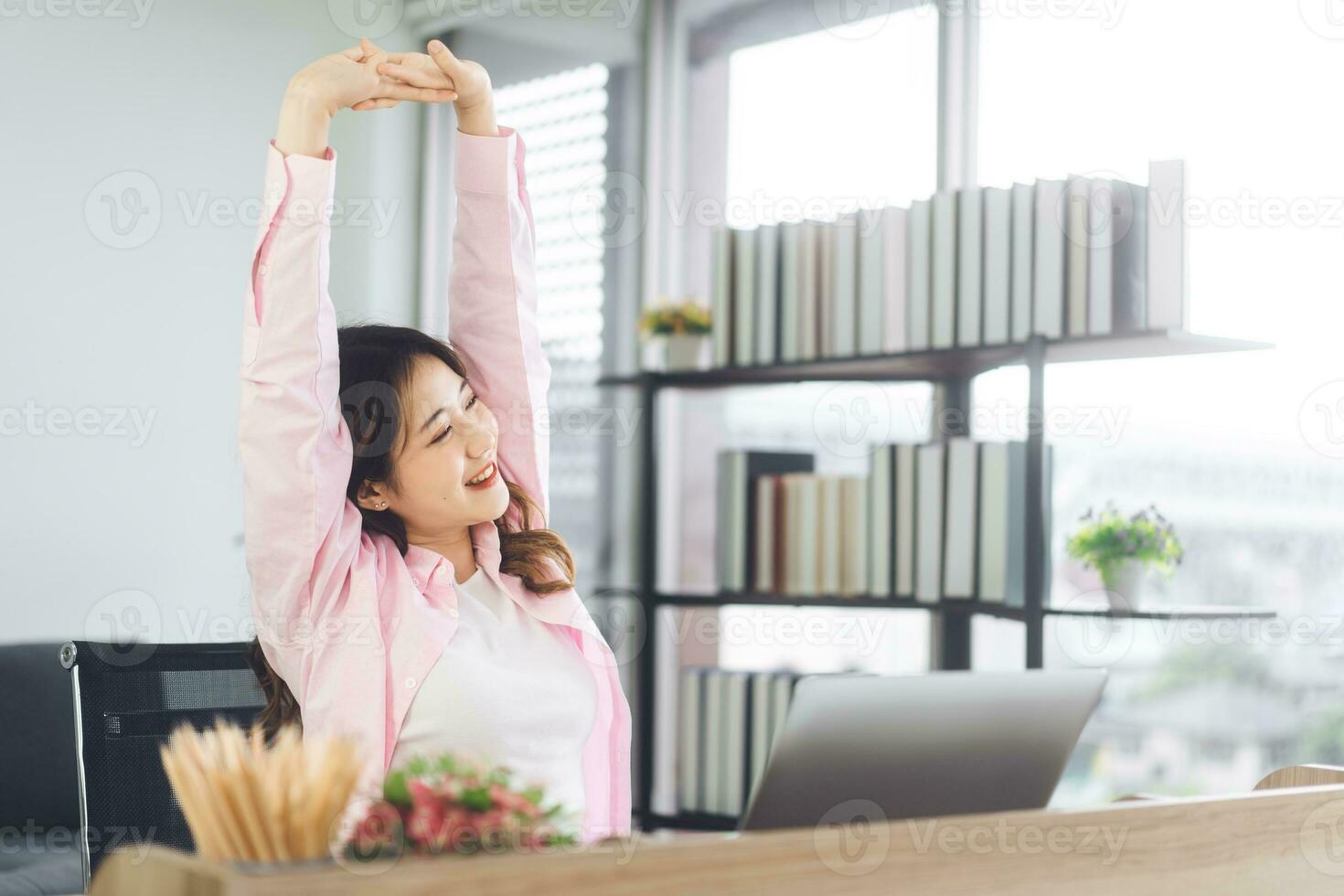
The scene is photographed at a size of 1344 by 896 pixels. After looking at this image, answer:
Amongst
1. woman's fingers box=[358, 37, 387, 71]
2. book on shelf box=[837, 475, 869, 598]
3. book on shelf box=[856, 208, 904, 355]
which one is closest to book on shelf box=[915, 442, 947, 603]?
book on shelf box=[837, 475, 869, 598]

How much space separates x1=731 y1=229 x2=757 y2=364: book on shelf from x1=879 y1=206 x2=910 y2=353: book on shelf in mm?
331

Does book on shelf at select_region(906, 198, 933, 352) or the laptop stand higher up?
book on shelf at select_region(906, 198, 933, 352)

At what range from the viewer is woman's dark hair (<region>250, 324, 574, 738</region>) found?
139 cm

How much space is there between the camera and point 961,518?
2471 millimetres

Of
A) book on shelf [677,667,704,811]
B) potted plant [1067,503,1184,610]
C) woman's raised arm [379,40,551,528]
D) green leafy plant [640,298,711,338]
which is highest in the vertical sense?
green leafy plant [640,298,711,338]

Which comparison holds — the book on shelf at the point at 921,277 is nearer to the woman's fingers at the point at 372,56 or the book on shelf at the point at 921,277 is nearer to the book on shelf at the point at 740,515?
the book on shelf at the point at 740,515

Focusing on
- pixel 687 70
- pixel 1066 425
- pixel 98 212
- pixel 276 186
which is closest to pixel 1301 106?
pixel 1066 425

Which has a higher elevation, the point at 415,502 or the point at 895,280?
the point at 895,280

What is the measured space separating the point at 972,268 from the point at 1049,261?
0.53 feet

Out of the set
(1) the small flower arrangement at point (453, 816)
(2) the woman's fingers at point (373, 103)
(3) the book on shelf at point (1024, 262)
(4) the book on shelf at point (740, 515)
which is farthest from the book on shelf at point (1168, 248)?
(1) the small flower arrangement at point (453, 816)

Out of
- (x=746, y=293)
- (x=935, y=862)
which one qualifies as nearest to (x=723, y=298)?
(x=746, y=293)

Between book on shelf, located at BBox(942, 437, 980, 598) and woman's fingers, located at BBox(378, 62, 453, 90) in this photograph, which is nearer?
woman's fingers, located at BBox(378, 62, 453, 90)

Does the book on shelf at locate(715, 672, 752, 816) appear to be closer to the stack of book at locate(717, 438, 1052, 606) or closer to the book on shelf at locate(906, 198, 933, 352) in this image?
the stack of book at locate(717, 438, 1052, 606)

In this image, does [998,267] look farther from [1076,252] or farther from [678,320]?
[678,320]
